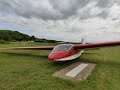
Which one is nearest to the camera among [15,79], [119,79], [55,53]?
[15,79]

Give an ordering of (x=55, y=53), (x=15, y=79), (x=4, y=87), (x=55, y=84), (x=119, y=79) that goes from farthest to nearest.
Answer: (x=55, y=53) → (x=119, y=79) → (x=15, y=79) → (x=55, y=84) → (x=4, y=87)

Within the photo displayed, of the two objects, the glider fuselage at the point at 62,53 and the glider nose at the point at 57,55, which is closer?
the glider nose at the point at 57,55

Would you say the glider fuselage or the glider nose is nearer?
the glider nose

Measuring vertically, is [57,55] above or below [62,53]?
below

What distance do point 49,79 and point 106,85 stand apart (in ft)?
11.7

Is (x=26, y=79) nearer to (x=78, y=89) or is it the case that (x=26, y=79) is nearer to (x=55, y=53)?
(x=78, y=89)

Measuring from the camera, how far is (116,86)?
950 centimetres

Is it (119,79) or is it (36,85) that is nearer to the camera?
(36,85)

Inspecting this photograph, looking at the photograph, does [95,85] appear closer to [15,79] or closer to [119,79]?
[119,79]

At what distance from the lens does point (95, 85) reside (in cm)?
947

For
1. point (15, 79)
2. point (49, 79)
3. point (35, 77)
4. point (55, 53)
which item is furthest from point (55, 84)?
point (55, 53)

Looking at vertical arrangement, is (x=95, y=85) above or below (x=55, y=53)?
below

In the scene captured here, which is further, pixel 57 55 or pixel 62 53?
pixel 62 53

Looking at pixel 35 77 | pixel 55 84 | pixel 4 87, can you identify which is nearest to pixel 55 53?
pixel 35 77
